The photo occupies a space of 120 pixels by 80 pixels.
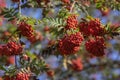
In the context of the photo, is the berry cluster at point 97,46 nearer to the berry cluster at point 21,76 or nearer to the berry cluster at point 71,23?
the berry cluster at point 71,23

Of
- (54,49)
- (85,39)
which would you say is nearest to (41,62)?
(54,49)

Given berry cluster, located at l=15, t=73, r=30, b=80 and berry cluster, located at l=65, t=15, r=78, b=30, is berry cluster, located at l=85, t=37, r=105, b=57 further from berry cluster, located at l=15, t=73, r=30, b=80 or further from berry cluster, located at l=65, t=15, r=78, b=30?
berry cluster, located at l=15, t=73, r=30, b=80

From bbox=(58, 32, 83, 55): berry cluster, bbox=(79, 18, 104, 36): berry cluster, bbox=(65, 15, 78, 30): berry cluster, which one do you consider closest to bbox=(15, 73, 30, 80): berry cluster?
bbox=(58, 32, 83, 55): berry cluster

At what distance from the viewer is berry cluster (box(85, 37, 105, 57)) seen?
462cm

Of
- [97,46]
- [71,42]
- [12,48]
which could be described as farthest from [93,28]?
[12,48]

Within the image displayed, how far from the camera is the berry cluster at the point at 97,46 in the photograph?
462cm

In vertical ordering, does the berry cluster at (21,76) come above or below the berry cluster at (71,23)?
below

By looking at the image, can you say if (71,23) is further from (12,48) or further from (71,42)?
(12,48)

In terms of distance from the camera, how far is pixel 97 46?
4.64 m

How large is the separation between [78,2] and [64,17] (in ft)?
3.37

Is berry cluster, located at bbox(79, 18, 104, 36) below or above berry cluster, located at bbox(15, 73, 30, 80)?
above

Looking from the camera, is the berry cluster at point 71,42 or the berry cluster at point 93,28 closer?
the berry cluster at point 71,42

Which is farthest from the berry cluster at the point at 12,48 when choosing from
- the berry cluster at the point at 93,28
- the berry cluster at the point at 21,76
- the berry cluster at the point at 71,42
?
the berry cluster at the point at 93,28

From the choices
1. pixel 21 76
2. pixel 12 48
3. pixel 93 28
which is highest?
pixel 93 28
